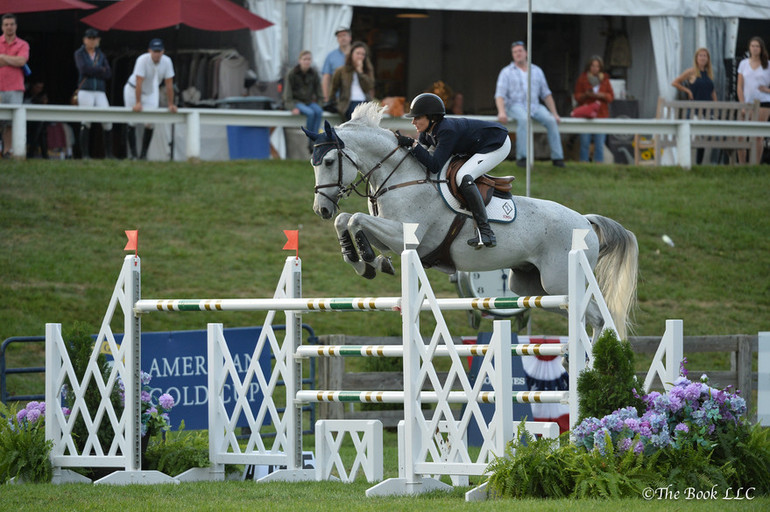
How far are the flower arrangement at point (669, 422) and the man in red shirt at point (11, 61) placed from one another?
11361mm

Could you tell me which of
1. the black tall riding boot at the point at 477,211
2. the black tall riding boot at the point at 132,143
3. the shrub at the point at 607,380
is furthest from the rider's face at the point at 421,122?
the black tall riding boot at the point at 132,143

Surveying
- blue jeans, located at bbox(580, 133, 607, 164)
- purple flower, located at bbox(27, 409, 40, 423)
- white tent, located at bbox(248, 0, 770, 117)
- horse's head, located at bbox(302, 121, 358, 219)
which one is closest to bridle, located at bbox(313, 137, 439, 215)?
horse's head, located at bbox(302, 121, 358, 219)

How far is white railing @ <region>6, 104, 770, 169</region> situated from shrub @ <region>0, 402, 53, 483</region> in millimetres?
8138

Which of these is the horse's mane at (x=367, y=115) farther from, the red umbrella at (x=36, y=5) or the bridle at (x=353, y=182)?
the red umbrella at (x=36, y=5)

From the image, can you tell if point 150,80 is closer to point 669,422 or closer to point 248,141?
point 248,141

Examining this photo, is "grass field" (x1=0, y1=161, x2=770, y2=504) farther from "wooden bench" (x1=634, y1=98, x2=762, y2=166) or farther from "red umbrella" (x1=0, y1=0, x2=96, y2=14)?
"red umbrella" (x1=0, y1=0, x2=96, y2=14)

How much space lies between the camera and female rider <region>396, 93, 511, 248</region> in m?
8.39

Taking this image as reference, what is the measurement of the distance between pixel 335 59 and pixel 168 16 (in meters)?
2.38

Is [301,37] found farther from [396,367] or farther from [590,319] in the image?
[590,319]

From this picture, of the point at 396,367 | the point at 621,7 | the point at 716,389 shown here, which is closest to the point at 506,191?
the point at 716,389

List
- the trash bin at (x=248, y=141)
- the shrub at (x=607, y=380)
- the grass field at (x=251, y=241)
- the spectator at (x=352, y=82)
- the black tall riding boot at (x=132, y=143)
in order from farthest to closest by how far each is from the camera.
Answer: the trash bin at (x=248, y=141), the black tall riding boot at (x=132, y=143), the spectator at (x=352, y=82), the grass field at (x=251, y=241), the shrub at (x=607, y=380)

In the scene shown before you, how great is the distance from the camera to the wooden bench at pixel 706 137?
1819 centimetres

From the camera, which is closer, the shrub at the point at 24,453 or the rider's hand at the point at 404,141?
the shrub at the point at 24,453

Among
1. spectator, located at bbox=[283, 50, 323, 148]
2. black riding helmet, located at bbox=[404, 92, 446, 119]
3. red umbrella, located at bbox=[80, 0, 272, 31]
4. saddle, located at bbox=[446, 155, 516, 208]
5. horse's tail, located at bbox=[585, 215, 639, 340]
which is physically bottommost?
horse's tail, located at bbox=[585, 215, 639, 340]
